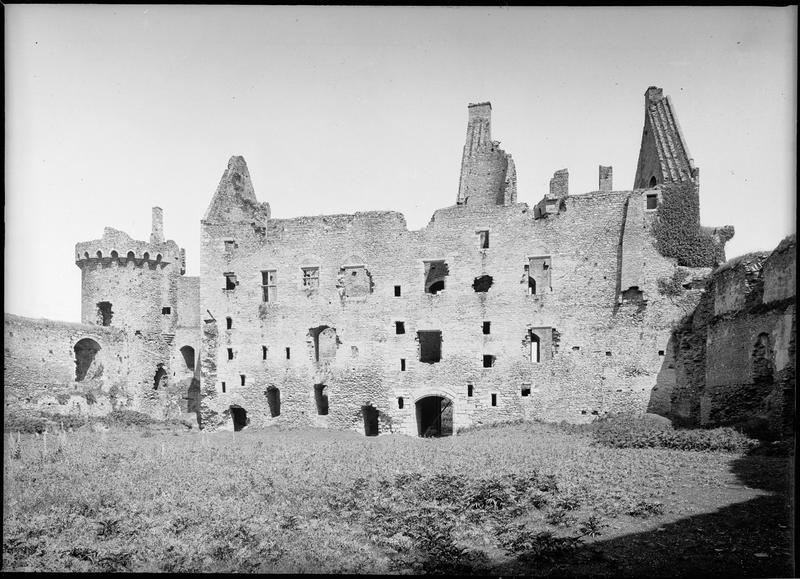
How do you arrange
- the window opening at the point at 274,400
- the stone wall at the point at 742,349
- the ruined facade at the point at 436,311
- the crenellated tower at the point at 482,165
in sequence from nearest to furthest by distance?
the stone wall at the point at 742,349 → the ruined facade at the point at 436,311 → the window opening at the point at 274,400 → the crenellated tower at the point at 482,165

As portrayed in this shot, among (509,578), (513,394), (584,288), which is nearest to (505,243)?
(584,288)

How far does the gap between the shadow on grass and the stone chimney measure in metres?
31.4

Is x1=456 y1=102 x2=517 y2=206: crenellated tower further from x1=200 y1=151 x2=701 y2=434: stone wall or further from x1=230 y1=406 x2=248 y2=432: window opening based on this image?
x1=230 y1=406 x2=248 y2=432: window opening

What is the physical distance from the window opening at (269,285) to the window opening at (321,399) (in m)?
4.63

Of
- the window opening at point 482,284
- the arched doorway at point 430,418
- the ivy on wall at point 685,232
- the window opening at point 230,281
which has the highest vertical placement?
the ivy on wall at point 685,232

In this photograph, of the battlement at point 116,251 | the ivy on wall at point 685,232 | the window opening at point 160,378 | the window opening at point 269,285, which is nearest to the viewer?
the ivy on wall at point 685,232

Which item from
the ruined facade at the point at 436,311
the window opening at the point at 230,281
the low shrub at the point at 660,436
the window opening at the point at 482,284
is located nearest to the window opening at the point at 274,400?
the ruined facade at the point at 436,311

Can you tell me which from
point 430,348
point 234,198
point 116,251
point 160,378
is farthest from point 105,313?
point 430,348

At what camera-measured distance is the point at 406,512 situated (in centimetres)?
1160

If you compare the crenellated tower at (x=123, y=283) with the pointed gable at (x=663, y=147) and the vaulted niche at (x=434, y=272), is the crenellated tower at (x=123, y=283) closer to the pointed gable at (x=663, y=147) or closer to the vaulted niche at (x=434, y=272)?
the vaulted niche at (x=434, y=272)

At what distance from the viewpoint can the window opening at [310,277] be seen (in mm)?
28433

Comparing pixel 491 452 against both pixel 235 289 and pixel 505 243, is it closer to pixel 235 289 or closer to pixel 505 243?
pixel 505 243

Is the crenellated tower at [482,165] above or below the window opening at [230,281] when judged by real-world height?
above

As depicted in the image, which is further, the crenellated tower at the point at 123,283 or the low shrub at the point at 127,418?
the crenellated tower at the point at 123,283
